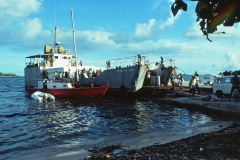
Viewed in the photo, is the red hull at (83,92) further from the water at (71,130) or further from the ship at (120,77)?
the water at (71,130)

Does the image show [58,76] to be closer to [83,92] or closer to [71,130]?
[83,92]

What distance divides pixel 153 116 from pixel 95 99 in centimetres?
1281

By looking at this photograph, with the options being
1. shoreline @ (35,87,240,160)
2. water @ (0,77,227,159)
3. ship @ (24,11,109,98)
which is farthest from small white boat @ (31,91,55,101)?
shoreline @ (35,87,240,160)

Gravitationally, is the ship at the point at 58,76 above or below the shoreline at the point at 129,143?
above

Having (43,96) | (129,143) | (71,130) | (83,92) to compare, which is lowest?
(71,130)

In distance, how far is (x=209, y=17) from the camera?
9.71 feet

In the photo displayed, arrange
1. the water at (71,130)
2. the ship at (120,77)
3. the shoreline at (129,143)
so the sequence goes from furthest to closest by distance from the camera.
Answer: the ship at (120,77), the water at (71,130), the shoreline at (129,143)

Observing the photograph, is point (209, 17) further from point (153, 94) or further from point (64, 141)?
point (153, 94)

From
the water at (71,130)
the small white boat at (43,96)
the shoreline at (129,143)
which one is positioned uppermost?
the small white boat at (43,96)

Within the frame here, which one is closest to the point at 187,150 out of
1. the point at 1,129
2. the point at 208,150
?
the point at 208,150

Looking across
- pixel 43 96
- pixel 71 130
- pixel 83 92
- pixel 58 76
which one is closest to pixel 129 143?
pixel 71 130

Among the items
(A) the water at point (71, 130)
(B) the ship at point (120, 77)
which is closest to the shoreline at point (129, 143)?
(A) the water at point (71, 130)

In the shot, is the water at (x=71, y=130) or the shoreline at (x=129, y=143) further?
the water at (x=71, y=130)

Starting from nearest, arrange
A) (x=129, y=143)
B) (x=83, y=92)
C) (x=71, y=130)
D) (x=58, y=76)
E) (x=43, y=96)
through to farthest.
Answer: (x=129, y=143) < (x=71, y=130) < (x=83, y=92) < (x=43, y=96) < (x=58, y=76)
